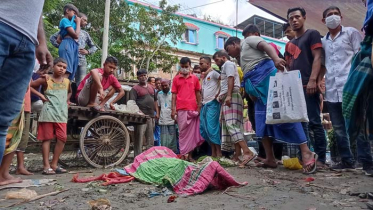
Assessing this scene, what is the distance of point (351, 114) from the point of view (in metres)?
2.17

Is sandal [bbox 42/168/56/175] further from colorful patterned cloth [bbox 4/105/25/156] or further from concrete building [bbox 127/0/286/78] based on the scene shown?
concrete building [bbox 127/0/286/78]

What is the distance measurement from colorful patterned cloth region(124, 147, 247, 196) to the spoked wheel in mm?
1994

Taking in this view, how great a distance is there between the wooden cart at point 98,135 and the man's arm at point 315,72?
9.26 ft

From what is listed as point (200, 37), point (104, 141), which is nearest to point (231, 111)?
point (104, 141)

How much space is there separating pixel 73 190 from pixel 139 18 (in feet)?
49.8

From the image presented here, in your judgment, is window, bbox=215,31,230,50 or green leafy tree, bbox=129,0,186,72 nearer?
green leafy tree, bbox=129,0,186,72

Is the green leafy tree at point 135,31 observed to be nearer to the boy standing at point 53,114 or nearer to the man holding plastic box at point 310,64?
the boy standing at point 53,114

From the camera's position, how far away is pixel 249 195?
281cm

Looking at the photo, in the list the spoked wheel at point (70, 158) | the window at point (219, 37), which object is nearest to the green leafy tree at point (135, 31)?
the spoked wheel at point (70, 158)

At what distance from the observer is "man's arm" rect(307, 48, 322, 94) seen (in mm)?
4078

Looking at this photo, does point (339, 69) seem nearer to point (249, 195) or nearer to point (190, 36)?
point (249, 195)

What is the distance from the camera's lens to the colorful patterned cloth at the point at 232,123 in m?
4.61

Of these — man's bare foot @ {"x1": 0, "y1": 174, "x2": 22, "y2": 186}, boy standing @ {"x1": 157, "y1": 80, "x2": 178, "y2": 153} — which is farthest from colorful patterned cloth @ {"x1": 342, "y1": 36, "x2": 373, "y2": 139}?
boy standing @ {"x1": 157, "y1": 80, "x2": 178, "y2": 153}

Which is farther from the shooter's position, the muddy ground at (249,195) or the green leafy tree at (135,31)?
the green leafy tree at (135,31)
